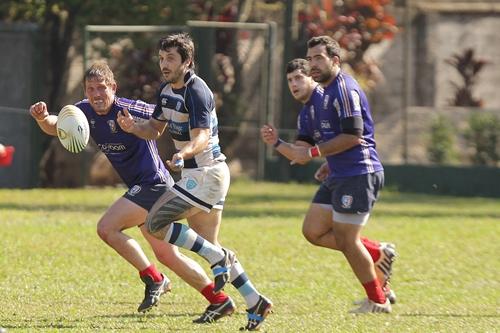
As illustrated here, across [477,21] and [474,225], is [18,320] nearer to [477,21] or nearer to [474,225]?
[474,225]

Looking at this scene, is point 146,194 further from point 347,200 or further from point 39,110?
point 347,200

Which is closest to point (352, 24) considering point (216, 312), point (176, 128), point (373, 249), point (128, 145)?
point (373, 249)

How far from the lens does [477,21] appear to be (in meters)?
25.5

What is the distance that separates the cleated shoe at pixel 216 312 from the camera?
9.48 meters

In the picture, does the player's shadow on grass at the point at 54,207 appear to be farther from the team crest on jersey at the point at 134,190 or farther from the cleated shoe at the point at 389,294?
the team crest on jersey at the point at 134,190

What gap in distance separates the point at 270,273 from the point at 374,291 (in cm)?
264

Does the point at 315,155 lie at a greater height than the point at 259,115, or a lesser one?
greater

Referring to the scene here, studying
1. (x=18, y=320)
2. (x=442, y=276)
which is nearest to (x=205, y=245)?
(x=18, y=320)

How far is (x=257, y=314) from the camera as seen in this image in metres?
9.03

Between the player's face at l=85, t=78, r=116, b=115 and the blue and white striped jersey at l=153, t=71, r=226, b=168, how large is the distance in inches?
22.3

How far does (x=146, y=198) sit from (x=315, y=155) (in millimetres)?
1350

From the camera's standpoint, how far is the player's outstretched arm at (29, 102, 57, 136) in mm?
9734

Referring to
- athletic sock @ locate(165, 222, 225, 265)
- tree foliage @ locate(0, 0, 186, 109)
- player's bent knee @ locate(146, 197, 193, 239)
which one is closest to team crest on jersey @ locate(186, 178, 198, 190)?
player's bent knee @ locate(146, 197, 193, 239)

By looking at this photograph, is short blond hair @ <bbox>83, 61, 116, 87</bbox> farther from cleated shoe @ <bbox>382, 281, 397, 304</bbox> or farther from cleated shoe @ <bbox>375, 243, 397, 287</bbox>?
cleated shoe @ <bbox>382, 281, 397, 304</bbox>
